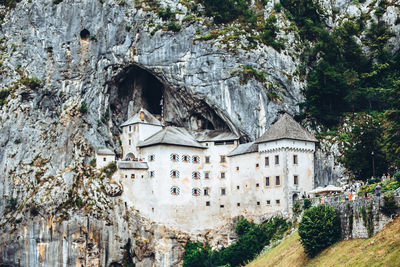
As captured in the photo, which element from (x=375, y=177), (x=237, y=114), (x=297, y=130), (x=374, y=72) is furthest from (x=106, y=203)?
(x=374, y=72)

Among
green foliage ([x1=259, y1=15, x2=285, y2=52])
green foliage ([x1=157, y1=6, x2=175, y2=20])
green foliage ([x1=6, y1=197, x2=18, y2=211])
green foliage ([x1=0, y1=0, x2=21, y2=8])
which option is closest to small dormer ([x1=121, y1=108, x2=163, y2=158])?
green foliage ([x1=157, y1=6, x2=175, y2=20])

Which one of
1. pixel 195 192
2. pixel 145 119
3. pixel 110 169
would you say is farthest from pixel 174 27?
pixel 195 192

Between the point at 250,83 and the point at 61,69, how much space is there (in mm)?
30683

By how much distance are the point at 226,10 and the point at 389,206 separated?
179ft

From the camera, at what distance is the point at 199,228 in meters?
89.1

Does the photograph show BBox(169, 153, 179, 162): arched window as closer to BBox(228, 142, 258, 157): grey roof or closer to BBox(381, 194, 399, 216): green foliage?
BBox(228, 142, 258, 157): grey roof

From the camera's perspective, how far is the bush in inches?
2344

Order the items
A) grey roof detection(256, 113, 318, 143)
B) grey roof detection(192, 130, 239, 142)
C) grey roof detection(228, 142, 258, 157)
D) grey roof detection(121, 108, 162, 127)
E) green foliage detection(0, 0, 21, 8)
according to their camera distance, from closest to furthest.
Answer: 1. grey roof detection(256, 113, 318, 143)
2. grey roof detection(228, 142, 258, 157)
3. grey roof detection(192, 130, 239, 142)
4. grey roof detection(121, 108, 162, 127)
5. green foliage detection(0, 0, 21, 8)

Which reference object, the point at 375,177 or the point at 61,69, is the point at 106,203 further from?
the point at 375,177

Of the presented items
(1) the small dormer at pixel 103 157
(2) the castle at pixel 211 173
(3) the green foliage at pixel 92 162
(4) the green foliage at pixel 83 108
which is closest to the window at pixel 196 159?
(2) the castle at pixel 211 173

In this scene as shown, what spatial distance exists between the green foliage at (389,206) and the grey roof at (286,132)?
1229 inches

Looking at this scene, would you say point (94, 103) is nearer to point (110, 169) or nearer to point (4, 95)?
point (110, 169)

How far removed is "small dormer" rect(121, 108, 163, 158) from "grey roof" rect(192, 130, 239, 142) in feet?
21.0

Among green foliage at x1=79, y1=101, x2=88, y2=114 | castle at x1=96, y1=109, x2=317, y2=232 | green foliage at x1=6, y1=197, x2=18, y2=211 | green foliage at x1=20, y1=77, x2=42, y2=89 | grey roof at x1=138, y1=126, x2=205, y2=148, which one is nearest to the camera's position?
castle at x1=96, y1=109, x2=317, y2=232
